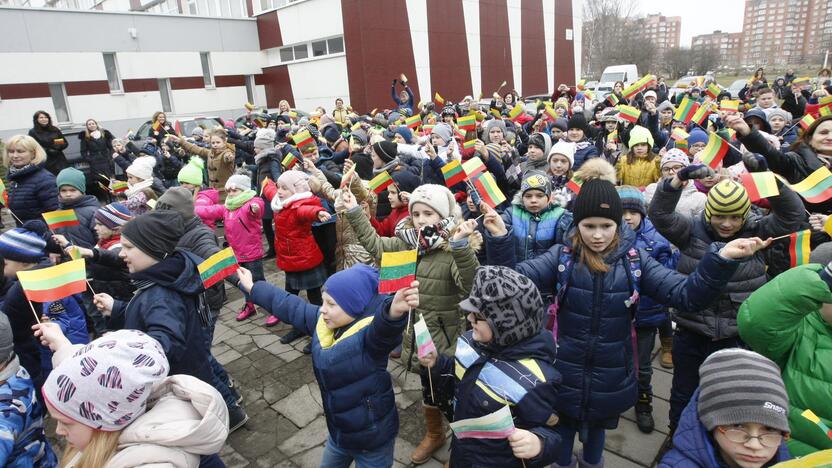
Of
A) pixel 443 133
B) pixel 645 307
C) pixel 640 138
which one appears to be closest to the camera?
pixel 645 307

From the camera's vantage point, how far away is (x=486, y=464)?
2.08 m

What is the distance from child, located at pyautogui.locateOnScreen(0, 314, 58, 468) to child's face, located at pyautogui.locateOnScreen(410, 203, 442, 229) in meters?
2.35

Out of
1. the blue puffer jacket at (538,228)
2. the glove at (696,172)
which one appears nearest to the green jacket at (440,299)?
the blue puffer jacket at (538,228)

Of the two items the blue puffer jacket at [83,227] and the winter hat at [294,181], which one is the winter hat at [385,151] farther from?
the blue puffer jacket at [83,227]

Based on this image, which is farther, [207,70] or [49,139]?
[207,70]

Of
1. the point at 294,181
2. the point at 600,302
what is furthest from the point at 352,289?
the point at 294,181

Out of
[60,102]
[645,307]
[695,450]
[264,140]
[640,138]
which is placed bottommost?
[645,307]

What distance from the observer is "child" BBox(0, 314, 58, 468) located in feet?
6.76

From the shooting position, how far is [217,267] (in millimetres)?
2373

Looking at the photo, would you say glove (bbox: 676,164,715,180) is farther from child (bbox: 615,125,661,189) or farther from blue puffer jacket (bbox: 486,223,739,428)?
child (bbox: 615,125,661,189)

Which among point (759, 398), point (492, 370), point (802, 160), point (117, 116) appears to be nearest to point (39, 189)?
point (492, 370)

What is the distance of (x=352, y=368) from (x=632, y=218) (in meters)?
2.35

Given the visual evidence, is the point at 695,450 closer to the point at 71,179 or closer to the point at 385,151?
the point at 385,151

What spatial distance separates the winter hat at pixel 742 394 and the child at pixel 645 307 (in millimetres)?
1737
